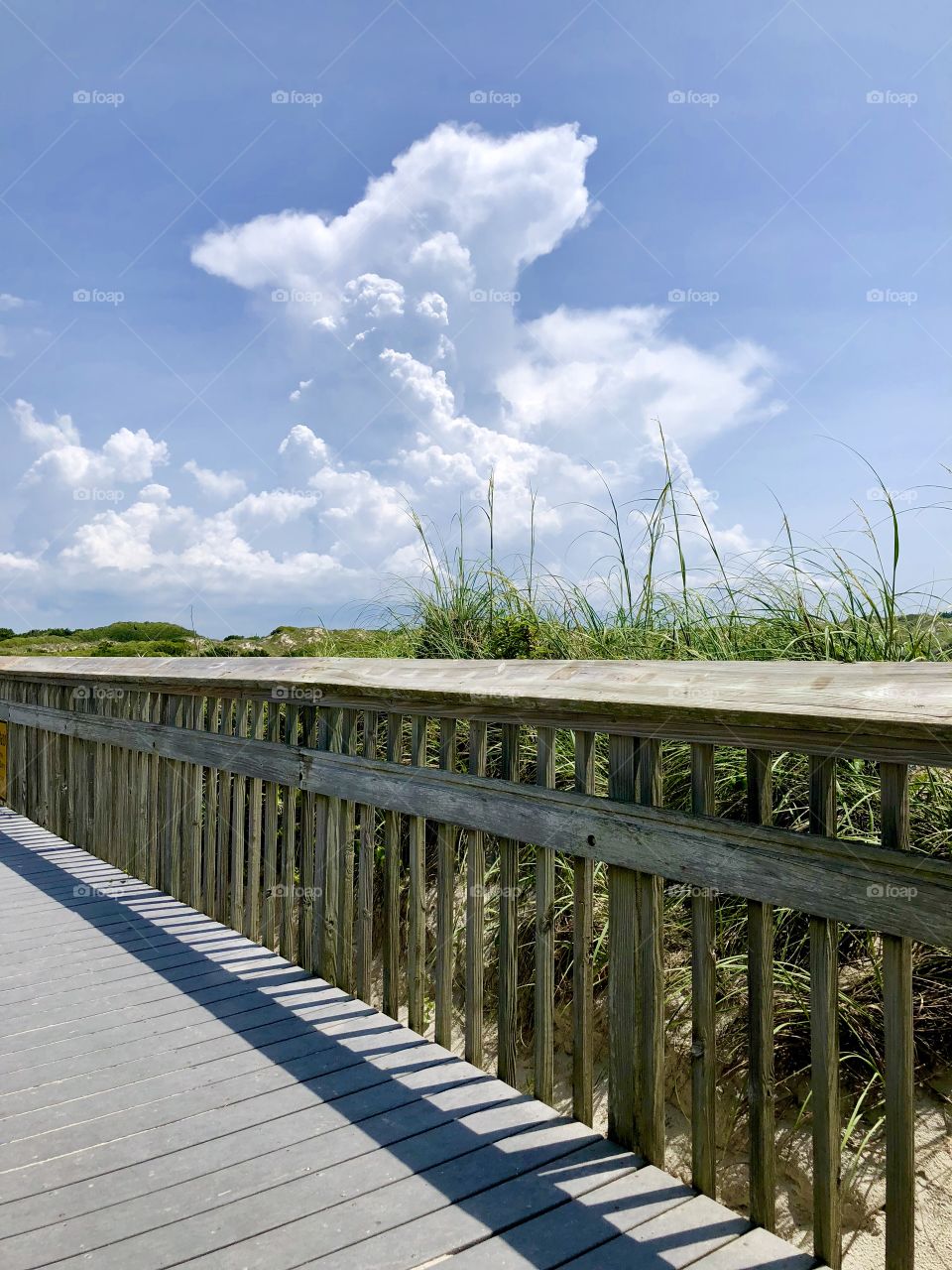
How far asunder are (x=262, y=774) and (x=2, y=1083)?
4.43 ft

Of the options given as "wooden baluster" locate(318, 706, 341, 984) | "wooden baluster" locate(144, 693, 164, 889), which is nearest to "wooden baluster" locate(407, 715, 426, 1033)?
"wooden baluster" locate(318, 706, 341, 984)

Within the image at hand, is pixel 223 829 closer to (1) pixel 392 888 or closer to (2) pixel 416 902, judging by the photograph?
(1) pixel 392 888

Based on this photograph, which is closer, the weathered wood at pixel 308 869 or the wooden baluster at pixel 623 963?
the wooden baluster at pixel 623 963

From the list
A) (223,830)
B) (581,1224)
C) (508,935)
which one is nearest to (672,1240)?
(581,1224)

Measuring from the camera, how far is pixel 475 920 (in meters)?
2.53

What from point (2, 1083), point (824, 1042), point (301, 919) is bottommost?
point (2, 1083)

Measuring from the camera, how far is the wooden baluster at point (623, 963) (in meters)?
2.12

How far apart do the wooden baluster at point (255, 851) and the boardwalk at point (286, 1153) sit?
0.40 metres

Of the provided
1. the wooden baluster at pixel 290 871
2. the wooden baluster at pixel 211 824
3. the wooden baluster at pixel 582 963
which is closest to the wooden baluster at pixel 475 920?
the wooden baluster at pixel 582 963

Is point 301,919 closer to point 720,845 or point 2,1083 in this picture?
point 2,1083

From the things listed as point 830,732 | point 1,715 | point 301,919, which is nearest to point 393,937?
point 301,919

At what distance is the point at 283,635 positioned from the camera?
488 inches

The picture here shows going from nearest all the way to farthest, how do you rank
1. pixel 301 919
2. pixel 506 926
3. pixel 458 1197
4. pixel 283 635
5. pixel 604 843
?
pixel 458 1197 < pixel 604 843 < pixel 506 926 < pixel 301 919 < pixel 283 635

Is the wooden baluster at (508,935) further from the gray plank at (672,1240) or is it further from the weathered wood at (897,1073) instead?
the weathered wood at (897,1073)
